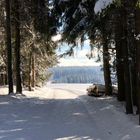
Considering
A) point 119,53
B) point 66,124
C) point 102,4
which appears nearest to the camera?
point 102,4

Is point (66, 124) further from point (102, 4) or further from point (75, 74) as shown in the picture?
point (75, 74)

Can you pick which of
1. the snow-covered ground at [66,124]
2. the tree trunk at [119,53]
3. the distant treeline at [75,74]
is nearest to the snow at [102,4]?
the snow-covered ground at [66,124]

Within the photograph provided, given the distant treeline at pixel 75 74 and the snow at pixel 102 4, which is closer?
the snow at pixel 102 4

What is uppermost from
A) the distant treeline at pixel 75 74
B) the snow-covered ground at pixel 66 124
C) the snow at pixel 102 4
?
the snow at pixel 102 4

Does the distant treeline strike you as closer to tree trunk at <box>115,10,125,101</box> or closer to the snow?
tree trunk at <box>115,10,125,101</box>

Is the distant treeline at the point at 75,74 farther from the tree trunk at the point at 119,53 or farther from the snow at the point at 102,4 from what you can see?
the snow at the point at 102,4

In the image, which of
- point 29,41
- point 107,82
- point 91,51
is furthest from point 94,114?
point 29,41

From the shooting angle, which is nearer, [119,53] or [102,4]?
[102,4]

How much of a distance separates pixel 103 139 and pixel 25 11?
57.9 ft

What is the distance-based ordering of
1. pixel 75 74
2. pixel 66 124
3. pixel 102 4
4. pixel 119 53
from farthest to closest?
pixel 75 74 < pixel 119 53 < pixel 66 124 < pixel 102 4

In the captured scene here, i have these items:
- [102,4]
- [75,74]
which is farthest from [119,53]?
[75,74]

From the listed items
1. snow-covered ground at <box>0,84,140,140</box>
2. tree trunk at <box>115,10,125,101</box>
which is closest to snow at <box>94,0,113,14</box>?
snow-covered ground at <box>0,84,140,140</box>

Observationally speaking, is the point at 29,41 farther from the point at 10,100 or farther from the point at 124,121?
the point at 124,121

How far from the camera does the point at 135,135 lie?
12297 millimetres
